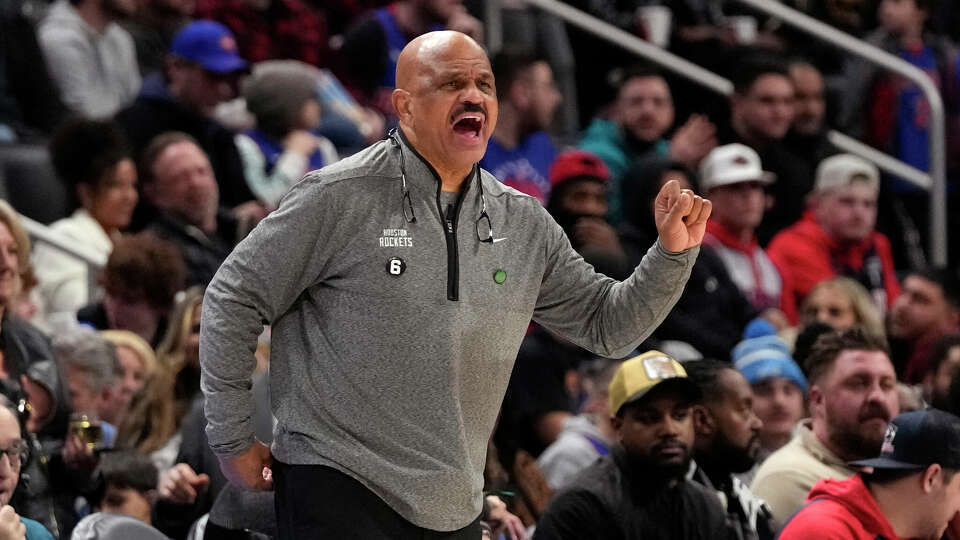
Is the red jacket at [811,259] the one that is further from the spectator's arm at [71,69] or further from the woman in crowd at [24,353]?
the woman in crowd at [24,353]

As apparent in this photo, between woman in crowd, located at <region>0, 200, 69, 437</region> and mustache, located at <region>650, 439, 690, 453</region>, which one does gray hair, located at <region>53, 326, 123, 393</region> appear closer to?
woman in crowd, located at <region>0, 200, 69, 437</region>

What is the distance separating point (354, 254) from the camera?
11.8 ft

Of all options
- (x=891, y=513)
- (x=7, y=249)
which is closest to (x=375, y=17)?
(x=7, y=249)

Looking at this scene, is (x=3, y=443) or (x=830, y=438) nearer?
(x=3, y=443)

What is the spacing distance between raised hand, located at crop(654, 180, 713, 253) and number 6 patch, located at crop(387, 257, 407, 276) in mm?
537

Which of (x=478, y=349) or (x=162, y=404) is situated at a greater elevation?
(x=478, y=349)

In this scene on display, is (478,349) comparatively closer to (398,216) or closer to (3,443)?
(398,216)

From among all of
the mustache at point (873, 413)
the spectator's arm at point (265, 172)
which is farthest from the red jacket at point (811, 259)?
the mustache at point (873, 413)

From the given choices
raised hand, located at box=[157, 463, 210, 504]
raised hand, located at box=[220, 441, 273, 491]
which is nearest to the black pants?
raised hand, located at box=[220, 441, 273, 491]

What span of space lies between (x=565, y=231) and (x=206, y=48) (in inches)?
78.8

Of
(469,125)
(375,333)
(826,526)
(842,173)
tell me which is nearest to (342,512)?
(375,333)

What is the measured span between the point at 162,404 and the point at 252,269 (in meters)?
2.80

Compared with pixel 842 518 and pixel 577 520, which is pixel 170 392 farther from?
pixel 842 518

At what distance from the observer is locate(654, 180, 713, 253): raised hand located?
365 cm
